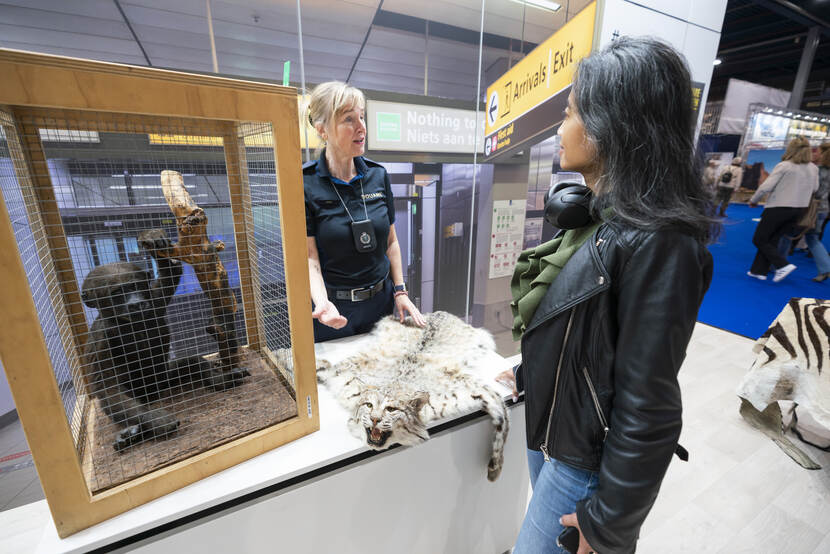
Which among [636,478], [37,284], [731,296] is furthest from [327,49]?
[731,296]

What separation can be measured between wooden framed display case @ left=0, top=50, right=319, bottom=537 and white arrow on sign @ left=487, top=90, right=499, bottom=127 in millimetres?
2220

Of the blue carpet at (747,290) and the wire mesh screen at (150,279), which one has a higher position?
the wire mesh screen at (150,279)

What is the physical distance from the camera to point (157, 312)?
869 millimetres

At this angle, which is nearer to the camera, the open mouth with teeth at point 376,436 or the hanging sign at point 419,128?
the open mouth with teeth at point 376,436

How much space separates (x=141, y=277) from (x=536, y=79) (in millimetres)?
2686

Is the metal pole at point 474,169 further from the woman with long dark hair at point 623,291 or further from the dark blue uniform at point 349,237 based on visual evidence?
the woman with long dark hair at point 623,291

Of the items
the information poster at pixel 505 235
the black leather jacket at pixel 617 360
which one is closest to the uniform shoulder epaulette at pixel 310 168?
the black leather jacket at pixel 617 360

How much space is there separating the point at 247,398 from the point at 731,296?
5.53m

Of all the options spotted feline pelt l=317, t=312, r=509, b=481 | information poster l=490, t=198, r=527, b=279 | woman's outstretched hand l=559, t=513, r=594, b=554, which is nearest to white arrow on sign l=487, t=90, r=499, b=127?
information poster l=490, t=198, r=527, b=279

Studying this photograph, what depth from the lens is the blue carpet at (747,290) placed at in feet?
13.0

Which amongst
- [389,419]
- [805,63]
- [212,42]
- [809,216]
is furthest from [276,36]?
[805,63]

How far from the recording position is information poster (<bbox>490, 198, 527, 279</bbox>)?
10.7ft

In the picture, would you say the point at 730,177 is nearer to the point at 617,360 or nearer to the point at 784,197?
the point at 784,197

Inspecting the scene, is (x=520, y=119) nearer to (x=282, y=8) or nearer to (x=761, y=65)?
(x=282, y=8)
